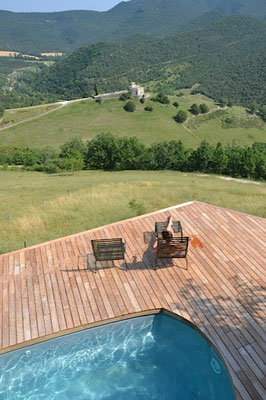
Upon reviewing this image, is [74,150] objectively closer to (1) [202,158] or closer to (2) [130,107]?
(1) [202,158]

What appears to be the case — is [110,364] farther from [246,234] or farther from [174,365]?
[246,234]

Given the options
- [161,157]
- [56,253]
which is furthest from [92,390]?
[161,157]

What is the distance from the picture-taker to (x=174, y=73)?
17250 cm

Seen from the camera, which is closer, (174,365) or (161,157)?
(174,365)

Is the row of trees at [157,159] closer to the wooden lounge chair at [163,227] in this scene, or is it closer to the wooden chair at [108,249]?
the wooden lounge chair at [163,227]

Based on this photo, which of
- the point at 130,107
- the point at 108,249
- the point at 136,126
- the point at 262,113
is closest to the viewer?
the point at 108,249

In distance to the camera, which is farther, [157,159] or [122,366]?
[157,159]

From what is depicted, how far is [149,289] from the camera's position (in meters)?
7.43

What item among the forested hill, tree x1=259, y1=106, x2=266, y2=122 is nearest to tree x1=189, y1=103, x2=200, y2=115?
tree x1=259, y1=106, x2=266, y2=122

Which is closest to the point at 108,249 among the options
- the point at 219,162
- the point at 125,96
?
the point at 219,162

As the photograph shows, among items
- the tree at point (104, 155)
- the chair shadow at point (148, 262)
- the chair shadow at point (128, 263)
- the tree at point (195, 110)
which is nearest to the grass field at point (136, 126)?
the tree at point (195, 110)

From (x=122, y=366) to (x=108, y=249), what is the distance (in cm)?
301

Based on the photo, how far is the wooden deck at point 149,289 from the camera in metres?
6.05

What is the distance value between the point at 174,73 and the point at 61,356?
18876 cm
